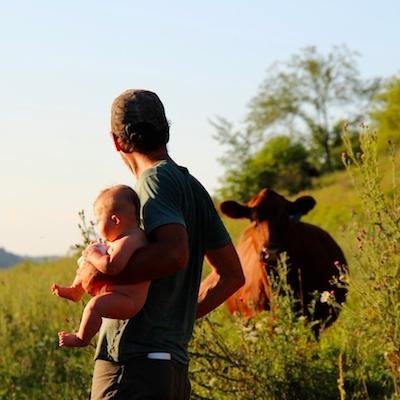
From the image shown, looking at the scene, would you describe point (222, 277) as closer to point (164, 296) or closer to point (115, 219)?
point (164, 296)

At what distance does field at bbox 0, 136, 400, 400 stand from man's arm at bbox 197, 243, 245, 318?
1.24m

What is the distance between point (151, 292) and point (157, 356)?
26cm

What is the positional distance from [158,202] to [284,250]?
7.00 metres

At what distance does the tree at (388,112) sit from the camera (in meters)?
61.9

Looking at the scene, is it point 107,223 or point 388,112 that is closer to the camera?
point 107,223

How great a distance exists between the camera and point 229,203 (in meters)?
12.0

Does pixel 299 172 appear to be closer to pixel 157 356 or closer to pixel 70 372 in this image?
pixel 70 372

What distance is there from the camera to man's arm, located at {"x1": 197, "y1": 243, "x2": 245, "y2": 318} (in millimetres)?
4930

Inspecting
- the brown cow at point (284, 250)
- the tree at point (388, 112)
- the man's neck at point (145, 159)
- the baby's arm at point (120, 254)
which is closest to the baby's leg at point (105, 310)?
the baby's arm at point (120, 254)

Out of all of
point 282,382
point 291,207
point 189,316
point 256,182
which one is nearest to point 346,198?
point 256,182

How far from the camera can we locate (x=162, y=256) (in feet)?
14.2

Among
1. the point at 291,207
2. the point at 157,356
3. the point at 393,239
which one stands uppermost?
the point at 291,207

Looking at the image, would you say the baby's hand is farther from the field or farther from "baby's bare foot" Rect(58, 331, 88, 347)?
the field

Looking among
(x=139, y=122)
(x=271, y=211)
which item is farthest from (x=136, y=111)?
(x=271, y=211)
